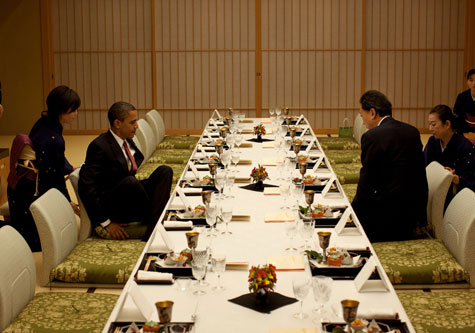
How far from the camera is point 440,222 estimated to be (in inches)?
165

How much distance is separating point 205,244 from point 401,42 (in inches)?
298

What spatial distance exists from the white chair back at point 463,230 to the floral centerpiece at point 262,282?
4.56 ft

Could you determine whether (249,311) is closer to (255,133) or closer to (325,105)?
(255,133)

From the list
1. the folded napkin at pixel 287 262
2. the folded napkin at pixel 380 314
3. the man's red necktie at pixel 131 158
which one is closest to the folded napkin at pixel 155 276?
the folded napkin at pixel 287 262

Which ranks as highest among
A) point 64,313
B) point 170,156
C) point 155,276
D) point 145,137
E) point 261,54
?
point 261,54

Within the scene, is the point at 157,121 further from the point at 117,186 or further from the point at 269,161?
the point at 117,186

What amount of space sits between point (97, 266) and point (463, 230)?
188cm

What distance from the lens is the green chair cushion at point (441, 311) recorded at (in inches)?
114

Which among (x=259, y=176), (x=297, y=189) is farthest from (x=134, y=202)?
(x=297, y=189)

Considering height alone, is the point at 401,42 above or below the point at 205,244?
above

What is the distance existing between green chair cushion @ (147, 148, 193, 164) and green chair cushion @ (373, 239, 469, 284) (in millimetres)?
3180

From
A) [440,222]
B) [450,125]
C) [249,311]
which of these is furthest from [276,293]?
[450,125]

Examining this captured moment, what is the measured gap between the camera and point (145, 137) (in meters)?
6.67

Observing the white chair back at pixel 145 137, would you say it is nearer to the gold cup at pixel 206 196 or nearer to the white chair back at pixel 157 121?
the white chair back at pixel 157 121
